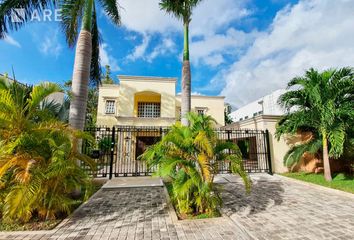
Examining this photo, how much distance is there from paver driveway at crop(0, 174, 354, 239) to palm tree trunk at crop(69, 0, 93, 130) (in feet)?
10.1

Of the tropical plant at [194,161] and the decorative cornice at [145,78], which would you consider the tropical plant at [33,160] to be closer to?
the tropical plant at [194,161]

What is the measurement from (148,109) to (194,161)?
19.8m

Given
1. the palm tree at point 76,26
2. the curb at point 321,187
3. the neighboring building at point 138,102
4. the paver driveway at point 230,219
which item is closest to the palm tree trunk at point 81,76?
the palm tree at point 76,26

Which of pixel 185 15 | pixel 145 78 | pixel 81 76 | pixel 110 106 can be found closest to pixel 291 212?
pixel 81 76

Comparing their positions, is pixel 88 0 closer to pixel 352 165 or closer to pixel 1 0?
pixel 1 0

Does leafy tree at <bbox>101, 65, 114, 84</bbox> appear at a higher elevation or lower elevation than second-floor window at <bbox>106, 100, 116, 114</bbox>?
higher

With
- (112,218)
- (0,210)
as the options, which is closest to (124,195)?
(112,218)

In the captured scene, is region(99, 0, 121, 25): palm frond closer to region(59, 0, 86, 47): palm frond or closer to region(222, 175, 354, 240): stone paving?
region(59, 0, 86, 47): palm frond

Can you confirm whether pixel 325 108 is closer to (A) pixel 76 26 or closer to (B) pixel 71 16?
(A) pixel 76 26

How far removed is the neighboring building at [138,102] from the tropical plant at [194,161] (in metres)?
15.4

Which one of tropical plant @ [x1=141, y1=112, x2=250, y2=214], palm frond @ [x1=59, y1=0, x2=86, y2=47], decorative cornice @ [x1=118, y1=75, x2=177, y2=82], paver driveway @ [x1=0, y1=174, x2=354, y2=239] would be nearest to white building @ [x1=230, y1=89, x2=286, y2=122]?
decorative cornice @ [x1=118, y1=75, x2=177, y2=82]

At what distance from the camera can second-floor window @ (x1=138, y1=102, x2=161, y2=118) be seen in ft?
79.2

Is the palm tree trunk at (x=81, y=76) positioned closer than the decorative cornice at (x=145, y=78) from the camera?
Yes

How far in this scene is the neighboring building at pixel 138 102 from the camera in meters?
21.5
